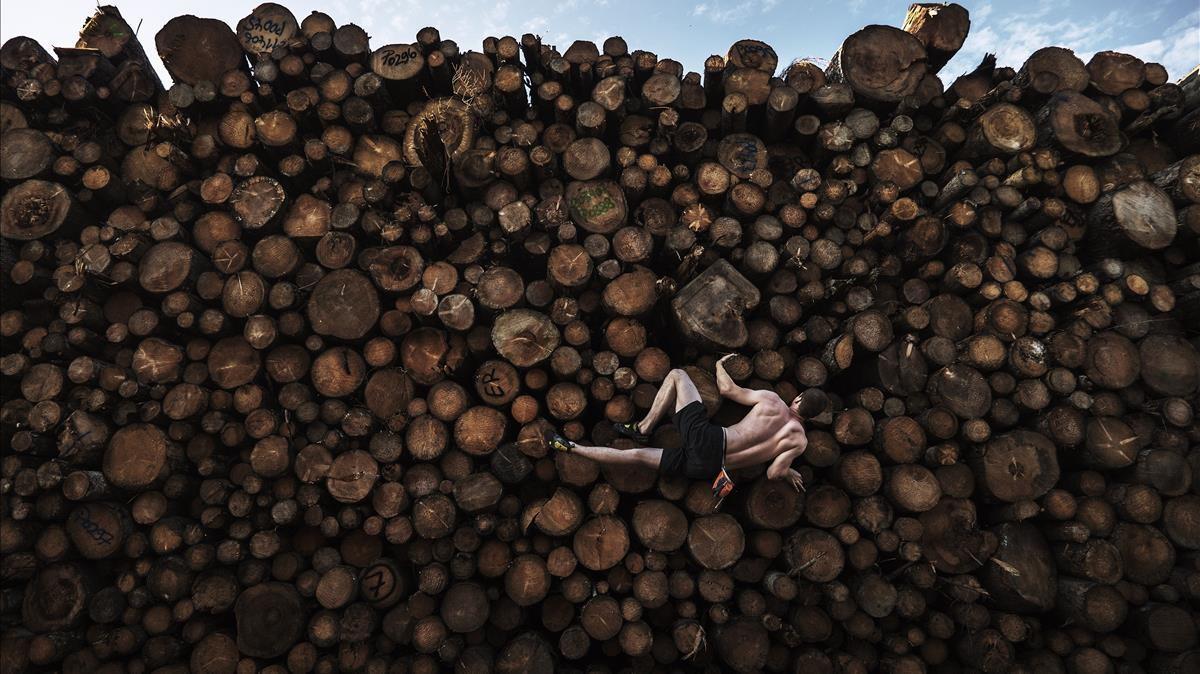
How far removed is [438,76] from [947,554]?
22.6ft

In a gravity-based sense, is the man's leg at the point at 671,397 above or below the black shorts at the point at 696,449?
above

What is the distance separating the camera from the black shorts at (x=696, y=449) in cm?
386

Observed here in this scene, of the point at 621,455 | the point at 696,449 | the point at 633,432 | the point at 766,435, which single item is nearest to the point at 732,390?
the point at 766,435

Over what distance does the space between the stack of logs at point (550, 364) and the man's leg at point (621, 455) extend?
19 cm

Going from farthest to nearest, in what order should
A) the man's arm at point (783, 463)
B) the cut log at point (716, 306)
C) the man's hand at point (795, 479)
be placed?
1. the cut log at point (716, 306)
2. the man's hand at point (795, 479)
3. the man's arm at point (783, 463)

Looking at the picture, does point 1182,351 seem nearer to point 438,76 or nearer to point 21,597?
point 438,76

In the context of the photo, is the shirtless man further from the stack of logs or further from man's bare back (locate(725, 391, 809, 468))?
the stack of logs

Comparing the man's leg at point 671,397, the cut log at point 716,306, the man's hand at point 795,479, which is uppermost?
the cut log at point 716,306

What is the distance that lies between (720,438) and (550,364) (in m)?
1.63

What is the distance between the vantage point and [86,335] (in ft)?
13.5

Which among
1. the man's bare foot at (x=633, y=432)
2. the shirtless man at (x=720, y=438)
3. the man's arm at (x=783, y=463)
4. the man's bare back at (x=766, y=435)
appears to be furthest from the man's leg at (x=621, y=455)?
the man's arm at (x=783, y=463)

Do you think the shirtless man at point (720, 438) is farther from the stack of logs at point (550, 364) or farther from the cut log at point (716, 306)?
the cut log at point (716, 306)

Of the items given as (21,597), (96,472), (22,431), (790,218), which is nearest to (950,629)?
(790,218)

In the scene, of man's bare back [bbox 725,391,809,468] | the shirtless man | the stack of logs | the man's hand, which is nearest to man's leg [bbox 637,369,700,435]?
the shirtless man
